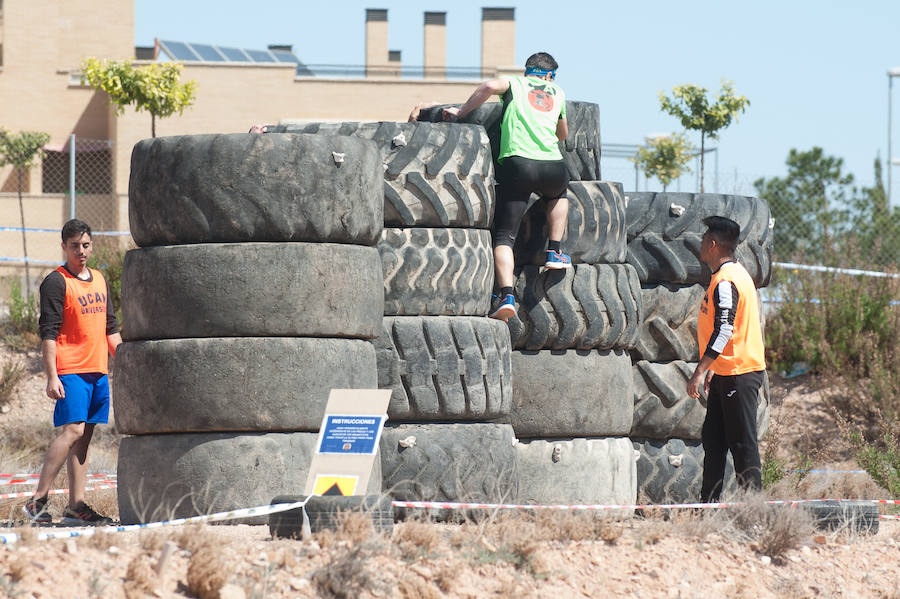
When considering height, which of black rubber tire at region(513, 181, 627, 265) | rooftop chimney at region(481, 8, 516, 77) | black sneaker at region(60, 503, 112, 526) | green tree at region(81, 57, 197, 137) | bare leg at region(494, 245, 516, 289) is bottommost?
black sneaker at region(60, 503, 112, 526)

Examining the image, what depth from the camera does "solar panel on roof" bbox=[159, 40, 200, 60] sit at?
99.8ft

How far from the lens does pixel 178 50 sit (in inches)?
1208

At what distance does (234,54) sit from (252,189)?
26293 mm

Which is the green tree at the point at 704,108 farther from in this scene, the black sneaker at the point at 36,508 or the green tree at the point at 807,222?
→ the black sneaker at the point at 36,508

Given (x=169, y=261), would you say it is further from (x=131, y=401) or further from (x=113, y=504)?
(x=113, y=504)

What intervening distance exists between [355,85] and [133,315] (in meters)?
25.2

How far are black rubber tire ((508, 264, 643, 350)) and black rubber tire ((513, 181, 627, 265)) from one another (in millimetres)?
82

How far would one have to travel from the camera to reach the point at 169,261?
6215mm

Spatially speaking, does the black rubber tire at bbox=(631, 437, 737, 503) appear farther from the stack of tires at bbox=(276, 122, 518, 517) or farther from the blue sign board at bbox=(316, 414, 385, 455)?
the blue sign board at bbox=(316, 414, 385, 455)

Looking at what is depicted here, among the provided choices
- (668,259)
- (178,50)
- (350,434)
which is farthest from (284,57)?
(350,434)

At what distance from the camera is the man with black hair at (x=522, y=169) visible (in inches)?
288

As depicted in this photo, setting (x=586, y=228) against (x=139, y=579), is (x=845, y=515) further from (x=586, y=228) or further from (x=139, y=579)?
(x=139, y=579)

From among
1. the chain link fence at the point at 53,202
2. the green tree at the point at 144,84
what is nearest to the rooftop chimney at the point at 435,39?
the chain link fence at the point at 53,202

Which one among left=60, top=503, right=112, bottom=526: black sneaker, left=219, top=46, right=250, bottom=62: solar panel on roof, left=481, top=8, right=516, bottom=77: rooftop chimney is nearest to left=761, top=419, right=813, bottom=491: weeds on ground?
left=60, top=503, right=112, bottom=526: black sneaker
